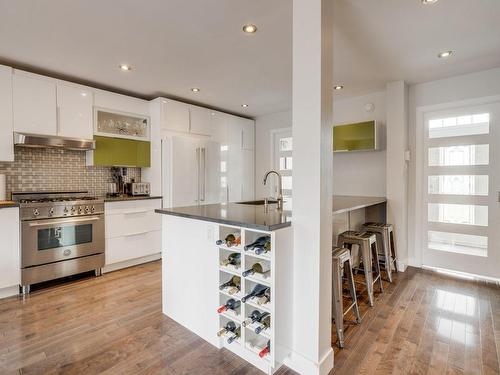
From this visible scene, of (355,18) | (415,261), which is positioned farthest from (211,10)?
(415,261)

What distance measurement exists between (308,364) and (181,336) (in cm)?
97

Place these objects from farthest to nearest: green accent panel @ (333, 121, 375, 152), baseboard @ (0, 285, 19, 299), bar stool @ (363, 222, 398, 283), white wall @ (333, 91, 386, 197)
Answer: white wall @ (333, 91, 386, 197) → green accent panel @ (333, 121, 375, 152) → bar stool @ (363, 222, 398, 283) → baseboard @ (0, 285, 19, 299)

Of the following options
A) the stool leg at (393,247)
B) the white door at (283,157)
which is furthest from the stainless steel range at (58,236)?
the stool leg at (393,247)

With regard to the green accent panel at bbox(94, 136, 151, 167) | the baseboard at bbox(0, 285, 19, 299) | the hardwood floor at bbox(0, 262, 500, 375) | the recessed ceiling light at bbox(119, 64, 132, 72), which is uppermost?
the recessed ceiling light at bbox(119, 64, 132, 72)

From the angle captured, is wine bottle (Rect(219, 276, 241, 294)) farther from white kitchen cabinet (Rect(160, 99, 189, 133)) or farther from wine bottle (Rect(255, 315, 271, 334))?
white kitchen cabinet (Rect(160, 99, 189, 133))

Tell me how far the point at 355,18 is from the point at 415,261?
3129mm

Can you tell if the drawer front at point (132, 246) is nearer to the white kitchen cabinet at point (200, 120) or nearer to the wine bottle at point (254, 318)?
the white kitchen cabinet at point (200, 120)

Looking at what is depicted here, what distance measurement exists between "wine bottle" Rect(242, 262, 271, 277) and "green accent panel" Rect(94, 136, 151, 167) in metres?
2.79

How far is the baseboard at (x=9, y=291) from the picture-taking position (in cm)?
273

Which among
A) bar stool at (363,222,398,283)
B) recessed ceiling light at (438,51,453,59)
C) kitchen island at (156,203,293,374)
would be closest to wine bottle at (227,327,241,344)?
kitchen island at (156,203,293,374)

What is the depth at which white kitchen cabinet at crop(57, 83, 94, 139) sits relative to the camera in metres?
3.17

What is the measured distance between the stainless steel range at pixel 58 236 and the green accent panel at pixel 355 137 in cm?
328

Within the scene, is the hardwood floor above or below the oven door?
below

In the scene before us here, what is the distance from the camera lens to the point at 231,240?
5.97ft
